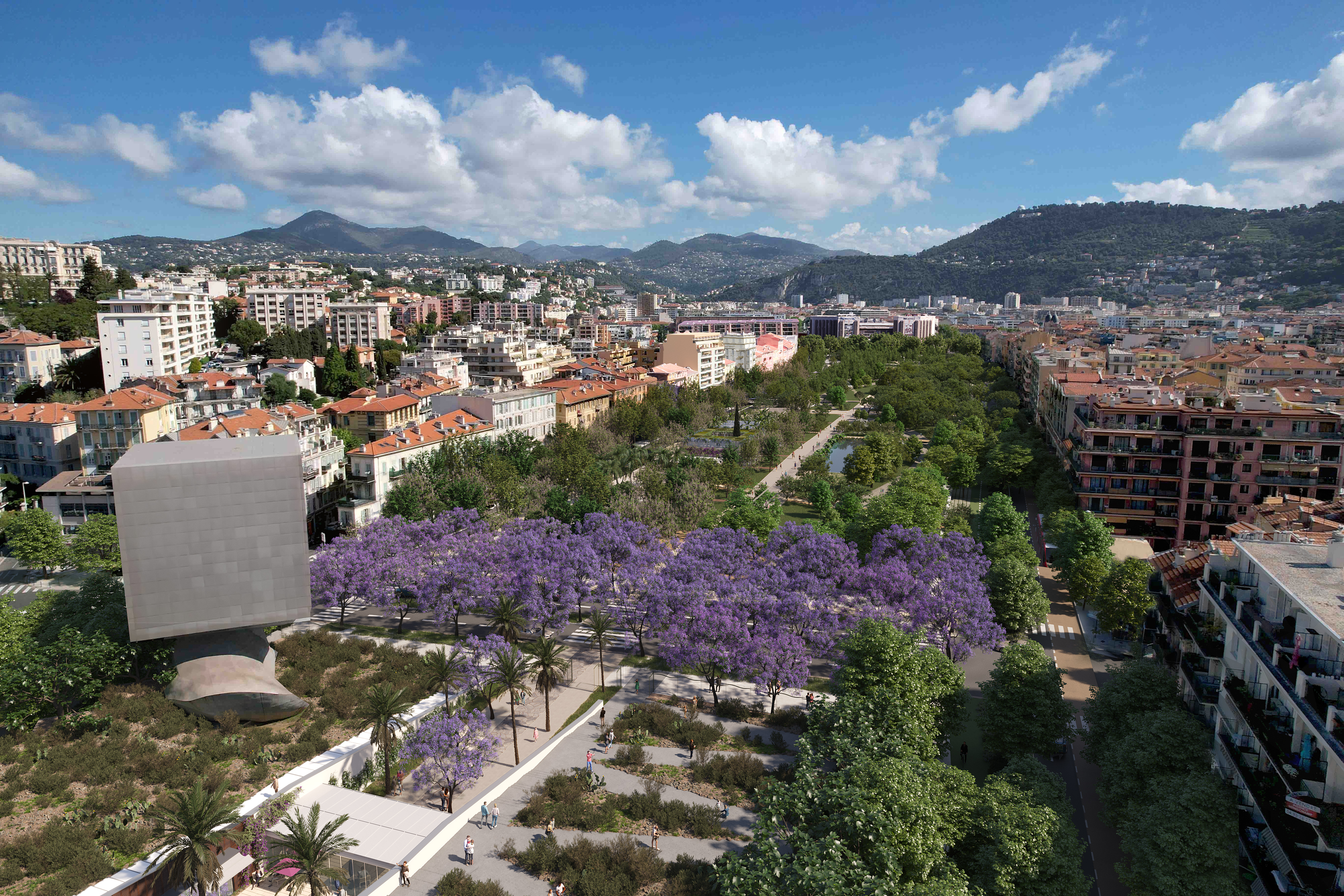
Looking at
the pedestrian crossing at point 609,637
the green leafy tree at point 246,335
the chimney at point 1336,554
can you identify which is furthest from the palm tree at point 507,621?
the green leafy tree at point 246,335

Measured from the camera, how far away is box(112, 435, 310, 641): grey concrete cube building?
2991cm

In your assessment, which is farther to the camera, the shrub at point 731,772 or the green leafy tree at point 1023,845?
the shrub at point 731,772

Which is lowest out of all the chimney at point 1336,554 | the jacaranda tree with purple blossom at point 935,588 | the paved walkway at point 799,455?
the paved walkway at point 799,455

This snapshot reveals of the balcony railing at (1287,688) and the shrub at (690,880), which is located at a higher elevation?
the balcony railing at (1287,688)

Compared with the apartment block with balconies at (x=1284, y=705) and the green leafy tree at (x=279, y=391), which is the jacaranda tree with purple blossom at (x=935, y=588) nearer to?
the apartment block with balconies at (x=1284, y=705)

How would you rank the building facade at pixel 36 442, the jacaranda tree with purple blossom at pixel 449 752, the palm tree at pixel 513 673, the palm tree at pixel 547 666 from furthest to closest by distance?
the building facade at pixel 36 442 → the palm tree at pixel 547 666 → the palm tree at pixel 513 673 → the jacaranda tree with purple blossom at pixel 449 752

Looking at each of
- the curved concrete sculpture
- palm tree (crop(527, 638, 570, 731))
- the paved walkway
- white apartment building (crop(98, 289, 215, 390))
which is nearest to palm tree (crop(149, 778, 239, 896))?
the curved concrete sculpture

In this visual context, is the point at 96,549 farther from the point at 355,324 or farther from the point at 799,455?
the point at 355,324

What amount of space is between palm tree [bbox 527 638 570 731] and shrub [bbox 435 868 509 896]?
9088mm

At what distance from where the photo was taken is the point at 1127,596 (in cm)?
3809

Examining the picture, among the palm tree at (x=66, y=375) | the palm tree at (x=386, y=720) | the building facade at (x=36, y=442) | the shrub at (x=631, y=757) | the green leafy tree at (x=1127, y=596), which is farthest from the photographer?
the palm tree at (x=66, y=375)

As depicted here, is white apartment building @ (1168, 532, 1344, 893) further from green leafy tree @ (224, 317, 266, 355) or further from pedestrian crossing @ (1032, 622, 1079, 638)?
green leafy tree @ (224, 317, 266, 355)

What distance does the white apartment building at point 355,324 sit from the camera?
129875mm

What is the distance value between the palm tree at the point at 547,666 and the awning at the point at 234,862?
452 inches
